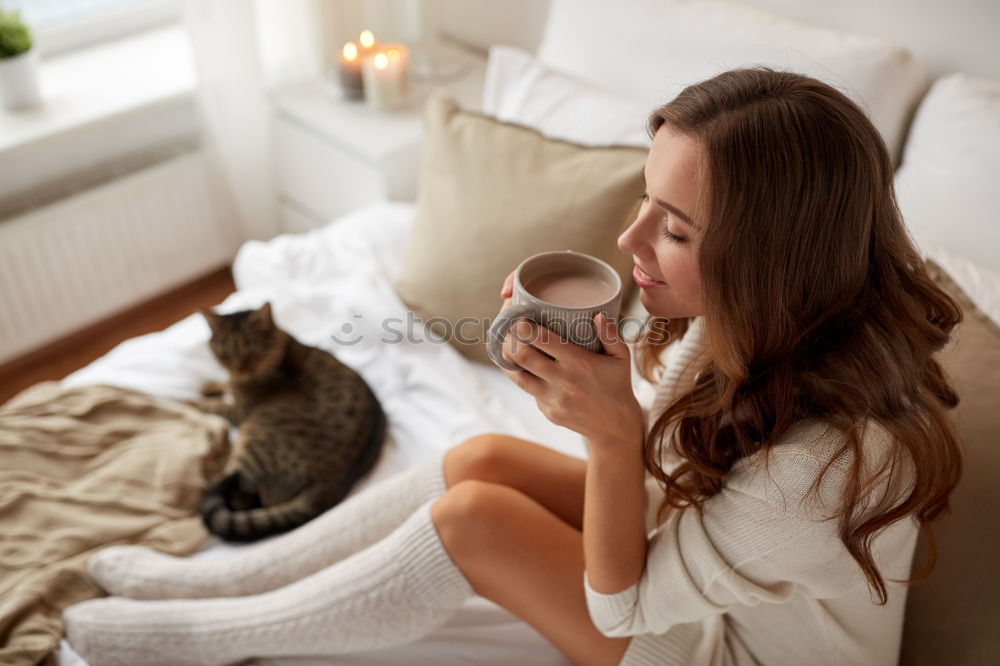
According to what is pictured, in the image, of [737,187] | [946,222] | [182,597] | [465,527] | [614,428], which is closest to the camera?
[737,187]

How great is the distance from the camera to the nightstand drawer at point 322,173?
6.77 feet

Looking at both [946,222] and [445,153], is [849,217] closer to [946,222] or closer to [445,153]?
[946,222]

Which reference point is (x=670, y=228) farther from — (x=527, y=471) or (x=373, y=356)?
(x=373, y=356)

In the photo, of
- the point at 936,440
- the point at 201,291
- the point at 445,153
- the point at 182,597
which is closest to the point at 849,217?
the point at 936,440

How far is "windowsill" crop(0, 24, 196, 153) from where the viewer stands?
2.01 meters

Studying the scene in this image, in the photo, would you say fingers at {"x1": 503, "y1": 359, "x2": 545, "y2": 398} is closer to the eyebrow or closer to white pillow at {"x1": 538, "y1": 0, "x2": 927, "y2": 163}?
the eyebrow

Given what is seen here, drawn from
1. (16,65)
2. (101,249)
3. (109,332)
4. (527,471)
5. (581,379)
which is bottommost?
(109,332)

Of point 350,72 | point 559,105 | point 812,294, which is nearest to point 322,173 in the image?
point 350,72

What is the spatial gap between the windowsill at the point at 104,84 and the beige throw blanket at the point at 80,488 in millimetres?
815

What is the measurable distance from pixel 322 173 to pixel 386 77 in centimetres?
30

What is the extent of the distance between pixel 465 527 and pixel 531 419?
471mm

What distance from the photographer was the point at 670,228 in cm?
86

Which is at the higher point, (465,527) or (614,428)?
(614,428)

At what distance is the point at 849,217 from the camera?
0.80m
